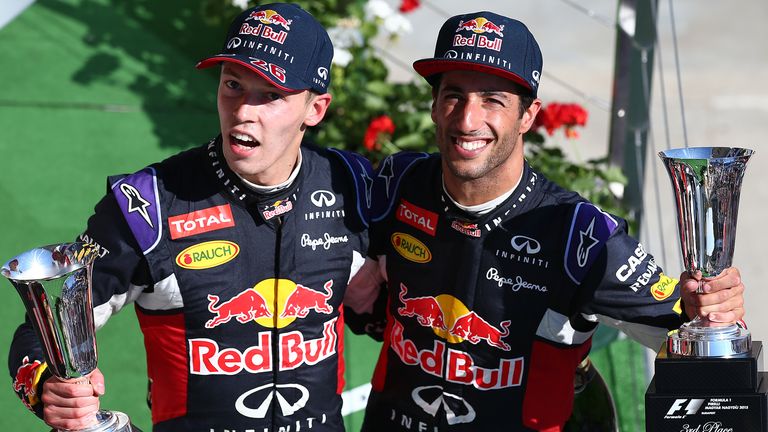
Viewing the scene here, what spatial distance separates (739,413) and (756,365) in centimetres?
12

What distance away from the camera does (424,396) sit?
3.26m

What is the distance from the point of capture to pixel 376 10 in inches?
245

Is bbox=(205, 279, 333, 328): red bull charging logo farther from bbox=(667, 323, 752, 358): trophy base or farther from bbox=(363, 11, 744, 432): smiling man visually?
bbox=(667, 323, 752, 358): trophy base

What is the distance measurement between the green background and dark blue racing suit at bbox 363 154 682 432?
165 centimetres

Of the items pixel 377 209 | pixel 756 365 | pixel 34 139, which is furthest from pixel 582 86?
pixel 756 365

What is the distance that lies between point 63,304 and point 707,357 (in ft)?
4.78

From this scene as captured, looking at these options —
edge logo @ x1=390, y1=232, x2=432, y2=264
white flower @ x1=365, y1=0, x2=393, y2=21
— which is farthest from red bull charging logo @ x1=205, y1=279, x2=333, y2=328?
white flower @ x1=365, y1=0, x2=393, y2=21

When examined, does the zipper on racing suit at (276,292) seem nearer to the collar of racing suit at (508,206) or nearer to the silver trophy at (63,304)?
the collar of racing suit at (508,206)

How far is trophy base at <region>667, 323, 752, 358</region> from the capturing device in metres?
2.64

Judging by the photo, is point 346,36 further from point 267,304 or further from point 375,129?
point 267,304

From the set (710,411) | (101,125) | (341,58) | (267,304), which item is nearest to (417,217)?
(267,304)

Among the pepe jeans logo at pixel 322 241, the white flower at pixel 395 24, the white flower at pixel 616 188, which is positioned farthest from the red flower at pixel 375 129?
the pepe jeans logo at pixel 322 241

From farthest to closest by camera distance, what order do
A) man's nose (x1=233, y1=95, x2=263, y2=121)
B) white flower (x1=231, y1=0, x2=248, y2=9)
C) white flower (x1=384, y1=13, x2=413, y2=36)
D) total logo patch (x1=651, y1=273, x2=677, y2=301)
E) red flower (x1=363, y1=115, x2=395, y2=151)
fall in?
white flower (x1=384, y1=13, x2=413, y2=36), white flower (x1=231, y1=0, x2=248, y2=9), red flower (x1=363, y1=115, x2=395, y2=151), total logo patch (x1=651, y1=273, x2=677, y2=301), man's nose (x1=233, y1=95, x2=263, y2=121)

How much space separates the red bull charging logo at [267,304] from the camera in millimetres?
3109
